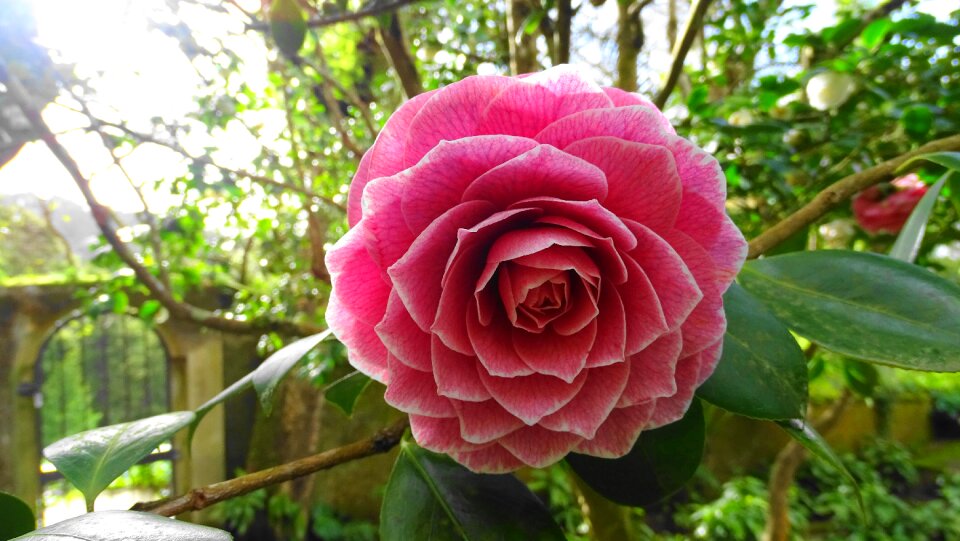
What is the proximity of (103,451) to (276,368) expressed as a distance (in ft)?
0.41

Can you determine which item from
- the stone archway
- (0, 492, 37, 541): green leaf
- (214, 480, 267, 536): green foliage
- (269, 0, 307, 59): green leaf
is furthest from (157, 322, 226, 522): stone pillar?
(0, 492, 37, 541): green leaf

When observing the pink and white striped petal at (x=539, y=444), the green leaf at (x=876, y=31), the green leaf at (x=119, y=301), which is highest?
the green leaf at (x=876, y=31)

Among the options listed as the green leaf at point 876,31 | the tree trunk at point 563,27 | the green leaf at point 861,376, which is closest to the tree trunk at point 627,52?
the tree trunk at point 563,27

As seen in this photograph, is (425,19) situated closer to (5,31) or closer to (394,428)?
(5,31)

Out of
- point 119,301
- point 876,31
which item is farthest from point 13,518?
point 119,301

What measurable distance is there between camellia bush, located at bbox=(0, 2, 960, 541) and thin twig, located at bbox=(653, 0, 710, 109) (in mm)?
648

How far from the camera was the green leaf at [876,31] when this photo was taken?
91cm

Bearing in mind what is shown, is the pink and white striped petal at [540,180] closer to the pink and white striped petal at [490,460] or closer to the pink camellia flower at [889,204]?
the pink and white striped petal at [490,460]

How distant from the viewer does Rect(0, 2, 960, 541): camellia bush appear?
0.29m

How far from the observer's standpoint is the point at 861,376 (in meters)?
0.98

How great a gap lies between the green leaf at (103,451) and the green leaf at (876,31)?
1.17 meters

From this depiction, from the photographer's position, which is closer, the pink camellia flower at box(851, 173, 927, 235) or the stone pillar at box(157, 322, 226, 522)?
the pink camellia flower at box(851, 173, 927, 235)

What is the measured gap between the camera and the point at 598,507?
0.81m

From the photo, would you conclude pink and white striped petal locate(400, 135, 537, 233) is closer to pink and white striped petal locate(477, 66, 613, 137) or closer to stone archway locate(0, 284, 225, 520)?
pink and white striped petal locate(477, 66, 613, 137)
